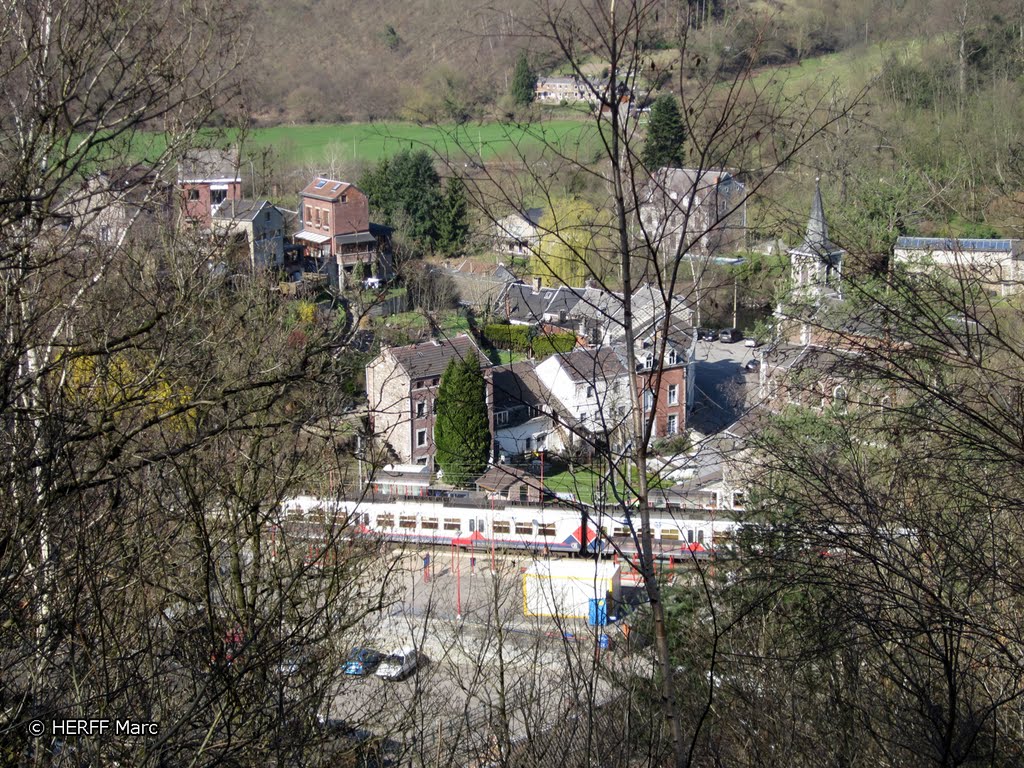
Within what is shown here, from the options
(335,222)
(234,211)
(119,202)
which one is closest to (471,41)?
(119,202)

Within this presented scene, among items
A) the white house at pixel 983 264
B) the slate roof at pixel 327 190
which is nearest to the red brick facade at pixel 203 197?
the white house at pixel 983 264

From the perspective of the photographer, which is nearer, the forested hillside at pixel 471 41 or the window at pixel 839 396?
the forested hillside at pixel 471 41

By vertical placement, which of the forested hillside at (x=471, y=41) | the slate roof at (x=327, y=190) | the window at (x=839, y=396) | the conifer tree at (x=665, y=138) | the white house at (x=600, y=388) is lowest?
the slate roof at (x=327, y=190)

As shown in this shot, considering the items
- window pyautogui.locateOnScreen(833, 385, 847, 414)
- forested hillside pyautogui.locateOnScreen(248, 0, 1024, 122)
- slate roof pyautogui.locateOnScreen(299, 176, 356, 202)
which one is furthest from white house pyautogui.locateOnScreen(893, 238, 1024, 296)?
slate roof pyautogui.locateOnScreen(299, 176, 356, 202)

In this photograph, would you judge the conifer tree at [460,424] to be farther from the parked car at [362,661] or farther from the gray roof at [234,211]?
the parked car at [362,661]

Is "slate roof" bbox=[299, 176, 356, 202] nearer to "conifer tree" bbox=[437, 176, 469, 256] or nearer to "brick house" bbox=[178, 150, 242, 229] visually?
"conifer tree" bbox=[437, 176, 469, 256]

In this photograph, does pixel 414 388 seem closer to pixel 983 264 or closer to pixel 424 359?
pixel 424 359

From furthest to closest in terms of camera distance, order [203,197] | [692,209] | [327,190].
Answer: [327,190] < [203,197] < [692,209]
